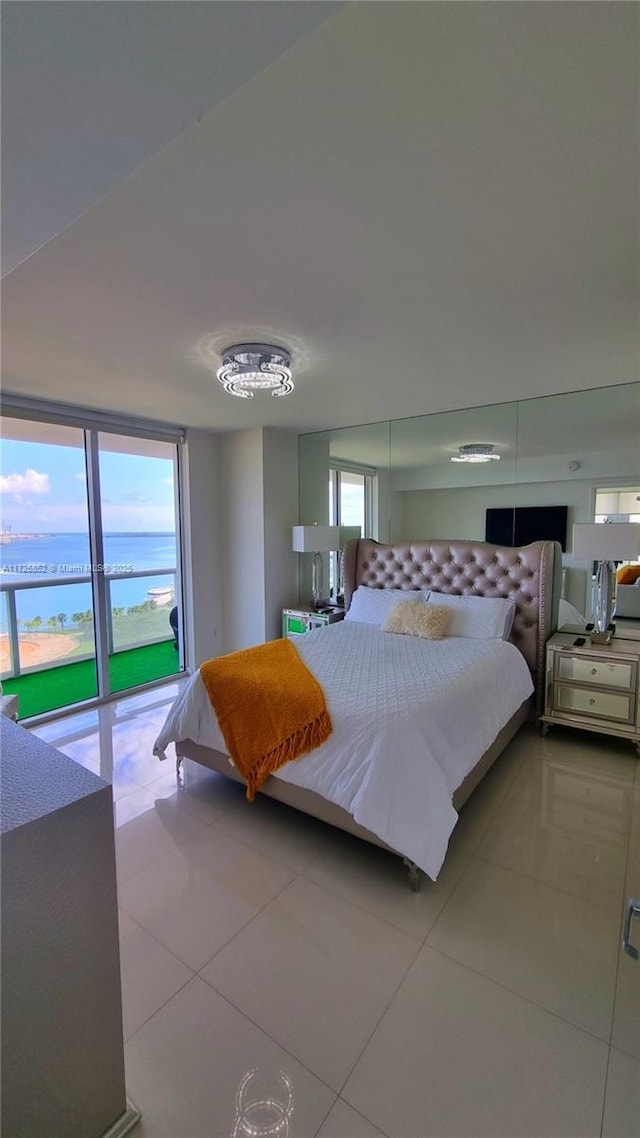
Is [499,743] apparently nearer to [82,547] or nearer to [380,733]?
[380,733]

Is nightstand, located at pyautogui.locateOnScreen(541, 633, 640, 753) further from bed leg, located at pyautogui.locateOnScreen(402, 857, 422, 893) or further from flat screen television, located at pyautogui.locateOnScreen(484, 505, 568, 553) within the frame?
bed leg, located at pyautogui.locateOnScreen(402, 857, 422, 893)

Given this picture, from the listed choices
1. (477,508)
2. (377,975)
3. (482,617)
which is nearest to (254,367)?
(477,508)

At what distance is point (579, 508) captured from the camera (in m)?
3.41

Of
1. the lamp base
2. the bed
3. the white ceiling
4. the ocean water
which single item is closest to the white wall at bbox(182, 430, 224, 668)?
the ocean water

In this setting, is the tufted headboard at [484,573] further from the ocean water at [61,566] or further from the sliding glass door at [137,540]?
the ocean water at [61,566]

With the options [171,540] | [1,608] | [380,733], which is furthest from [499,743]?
A: [1,608]

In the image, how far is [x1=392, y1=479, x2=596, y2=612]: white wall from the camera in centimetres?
343

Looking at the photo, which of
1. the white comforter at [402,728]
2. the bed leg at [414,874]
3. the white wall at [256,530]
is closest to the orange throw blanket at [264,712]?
the white comforter at [402,728]

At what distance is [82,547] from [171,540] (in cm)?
93

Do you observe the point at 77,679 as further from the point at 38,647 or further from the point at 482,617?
the point at 482,617

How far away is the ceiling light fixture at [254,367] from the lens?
2.39 meters

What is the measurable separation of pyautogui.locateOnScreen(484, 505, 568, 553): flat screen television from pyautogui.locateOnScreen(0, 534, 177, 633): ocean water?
3.19 m

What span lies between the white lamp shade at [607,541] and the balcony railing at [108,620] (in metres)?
3.69

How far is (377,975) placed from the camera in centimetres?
156
